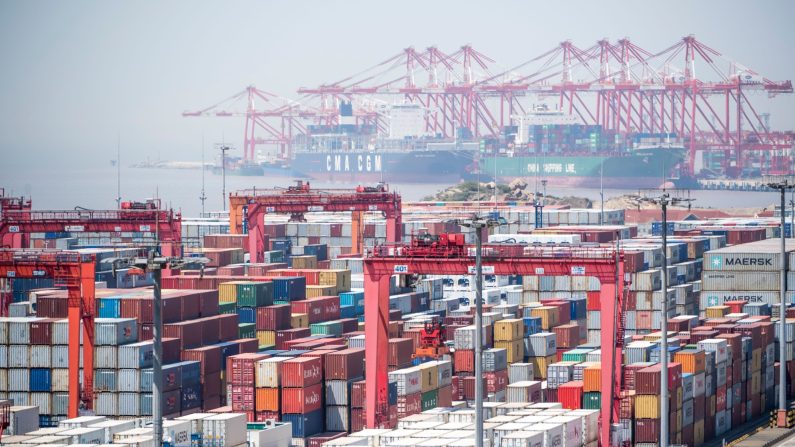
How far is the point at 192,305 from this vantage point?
48.1 m

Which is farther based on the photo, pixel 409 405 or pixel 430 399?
pixel 430 399

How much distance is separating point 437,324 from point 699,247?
35907 millimetres

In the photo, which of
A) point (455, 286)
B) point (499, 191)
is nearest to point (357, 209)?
point (455, 286)

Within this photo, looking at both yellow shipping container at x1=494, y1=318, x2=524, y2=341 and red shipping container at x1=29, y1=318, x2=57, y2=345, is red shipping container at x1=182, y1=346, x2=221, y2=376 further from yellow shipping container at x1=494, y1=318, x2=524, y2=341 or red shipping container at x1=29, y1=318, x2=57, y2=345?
yellow shipping container at x1=494, y1=318, x2=524, y2=341

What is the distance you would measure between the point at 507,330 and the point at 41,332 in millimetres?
15084

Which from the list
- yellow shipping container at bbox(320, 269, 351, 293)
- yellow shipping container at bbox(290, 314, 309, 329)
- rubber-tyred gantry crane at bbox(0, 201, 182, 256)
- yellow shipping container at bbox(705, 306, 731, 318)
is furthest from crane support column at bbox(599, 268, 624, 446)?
rubber-tyred gantry crane at bbox(0, 201, 182, 256)

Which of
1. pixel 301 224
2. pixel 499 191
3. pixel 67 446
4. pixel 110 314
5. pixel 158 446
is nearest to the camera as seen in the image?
pixel 158 446

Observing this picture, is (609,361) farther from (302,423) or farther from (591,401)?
(302,423)

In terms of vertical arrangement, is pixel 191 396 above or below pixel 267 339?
below

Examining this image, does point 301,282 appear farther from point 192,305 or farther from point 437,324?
point 437,324

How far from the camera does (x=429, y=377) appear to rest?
42812mm

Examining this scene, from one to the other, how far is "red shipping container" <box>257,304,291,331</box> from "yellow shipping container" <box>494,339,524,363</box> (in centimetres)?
779

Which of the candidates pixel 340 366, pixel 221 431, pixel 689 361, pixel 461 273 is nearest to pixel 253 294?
pixel 340 366

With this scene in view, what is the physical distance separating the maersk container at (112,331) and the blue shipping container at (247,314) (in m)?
9.11
